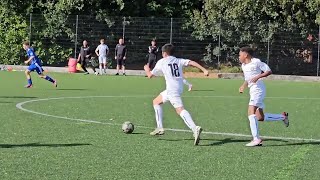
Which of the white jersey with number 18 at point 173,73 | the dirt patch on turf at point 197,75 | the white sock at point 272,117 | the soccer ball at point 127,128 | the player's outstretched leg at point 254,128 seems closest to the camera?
the player's outstretched leg at point 254,128

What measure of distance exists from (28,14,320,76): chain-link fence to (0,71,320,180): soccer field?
18.7 m

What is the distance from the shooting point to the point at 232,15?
38.9 m

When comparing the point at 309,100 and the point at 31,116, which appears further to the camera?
the point at 309,100

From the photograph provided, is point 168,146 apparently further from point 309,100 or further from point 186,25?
point 186,25

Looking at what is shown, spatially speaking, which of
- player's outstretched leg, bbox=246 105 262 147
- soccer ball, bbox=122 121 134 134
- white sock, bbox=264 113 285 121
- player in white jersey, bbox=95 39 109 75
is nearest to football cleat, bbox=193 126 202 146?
player's outstretched leg, bbox=246 105 262 147

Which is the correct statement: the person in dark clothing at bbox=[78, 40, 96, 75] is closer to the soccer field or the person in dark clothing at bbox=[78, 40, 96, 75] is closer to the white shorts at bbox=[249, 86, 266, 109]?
the soccer field

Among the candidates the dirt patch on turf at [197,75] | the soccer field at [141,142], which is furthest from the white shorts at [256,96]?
the dirt patch on turf at [197,75]

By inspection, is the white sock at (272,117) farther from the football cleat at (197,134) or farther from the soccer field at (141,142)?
the football cleat at (197,134)

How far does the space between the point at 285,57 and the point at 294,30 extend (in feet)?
5.41

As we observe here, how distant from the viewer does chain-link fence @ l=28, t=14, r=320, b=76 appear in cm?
3884

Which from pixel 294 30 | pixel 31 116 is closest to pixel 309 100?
pixel 31 116

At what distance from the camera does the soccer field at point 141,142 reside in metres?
8.63

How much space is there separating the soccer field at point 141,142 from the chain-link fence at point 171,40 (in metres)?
18.7

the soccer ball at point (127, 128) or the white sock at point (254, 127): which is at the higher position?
the white sock at point (254, 127)
